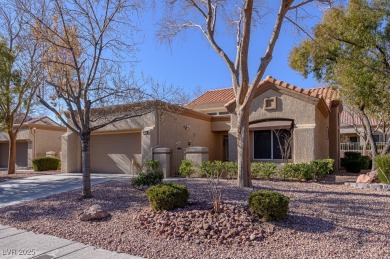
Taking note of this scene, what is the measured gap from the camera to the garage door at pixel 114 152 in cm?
1792

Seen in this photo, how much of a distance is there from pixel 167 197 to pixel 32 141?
865 inches

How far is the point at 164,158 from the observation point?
1575cm

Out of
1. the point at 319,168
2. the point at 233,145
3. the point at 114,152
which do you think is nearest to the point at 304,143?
the point at 319,168

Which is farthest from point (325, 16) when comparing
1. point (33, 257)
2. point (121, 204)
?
point (33, 257)

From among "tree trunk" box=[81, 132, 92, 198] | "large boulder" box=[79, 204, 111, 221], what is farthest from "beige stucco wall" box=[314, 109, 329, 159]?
"large boulder" box=[79, 204, 111, 221]

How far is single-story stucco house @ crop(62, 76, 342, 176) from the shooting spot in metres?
15.8

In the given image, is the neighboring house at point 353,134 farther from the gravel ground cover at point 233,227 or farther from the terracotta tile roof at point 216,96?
the gravel ground cover at point 233,227

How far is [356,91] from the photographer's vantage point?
530 inches

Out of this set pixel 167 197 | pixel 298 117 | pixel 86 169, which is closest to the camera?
pixel 167 197

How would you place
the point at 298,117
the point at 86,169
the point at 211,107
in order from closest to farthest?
1. the point at 86,169
2. the point at 298,117
3. the point at 211,107

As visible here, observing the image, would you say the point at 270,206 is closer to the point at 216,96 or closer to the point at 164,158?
the point at 164,158

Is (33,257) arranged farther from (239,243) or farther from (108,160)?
(108,160)

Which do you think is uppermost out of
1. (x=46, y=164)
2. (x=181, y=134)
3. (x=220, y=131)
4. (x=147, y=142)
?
(x=220, y=131)

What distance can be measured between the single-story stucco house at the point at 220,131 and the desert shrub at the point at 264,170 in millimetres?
2465
